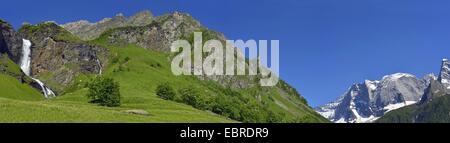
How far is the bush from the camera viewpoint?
143 metres

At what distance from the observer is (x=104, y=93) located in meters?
144

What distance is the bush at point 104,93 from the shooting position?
143m

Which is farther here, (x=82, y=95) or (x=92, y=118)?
(x=82, y=95)

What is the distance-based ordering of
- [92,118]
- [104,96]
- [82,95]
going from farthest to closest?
[82,95], [104,96], [92,118]
